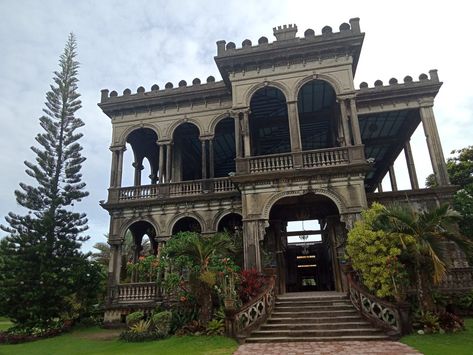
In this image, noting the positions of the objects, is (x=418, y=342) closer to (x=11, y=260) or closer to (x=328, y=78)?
(x=328, y=78)

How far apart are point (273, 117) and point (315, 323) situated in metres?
11.2

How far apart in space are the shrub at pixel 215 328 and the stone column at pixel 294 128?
6.94 metres

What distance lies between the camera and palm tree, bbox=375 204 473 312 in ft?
29.3

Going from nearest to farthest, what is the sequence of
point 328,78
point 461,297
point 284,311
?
point 284,311 < point 461,297 < point 328,78

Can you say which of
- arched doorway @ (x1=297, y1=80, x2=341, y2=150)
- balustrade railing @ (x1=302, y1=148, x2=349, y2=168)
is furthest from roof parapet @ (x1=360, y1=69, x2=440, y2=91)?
balustrade railing @ (x1=302, y1=148, x2=349, y2=168)

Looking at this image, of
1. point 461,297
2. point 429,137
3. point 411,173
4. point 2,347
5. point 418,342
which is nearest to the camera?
point 418,342

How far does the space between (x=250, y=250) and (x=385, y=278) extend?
15.8 feet

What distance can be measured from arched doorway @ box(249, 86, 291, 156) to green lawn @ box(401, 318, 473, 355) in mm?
10704

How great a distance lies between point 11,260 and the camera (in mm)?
14992

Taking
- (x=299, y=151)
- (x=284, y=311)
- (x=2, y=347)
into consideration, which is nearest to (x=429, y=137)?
(x=299, y=151)

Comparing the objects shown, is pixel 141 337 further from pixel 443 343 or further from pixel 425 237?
pixel 425 237

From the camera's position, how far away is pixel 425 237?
8969 mm

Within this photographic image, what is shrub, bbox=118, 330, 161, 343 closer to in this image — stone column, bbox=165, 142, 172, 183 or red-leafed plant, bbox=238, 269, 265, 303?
red-leafed plant, bbox=238, 269, 265, 303

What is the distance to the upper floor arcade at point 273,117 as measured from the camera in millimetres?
13734
